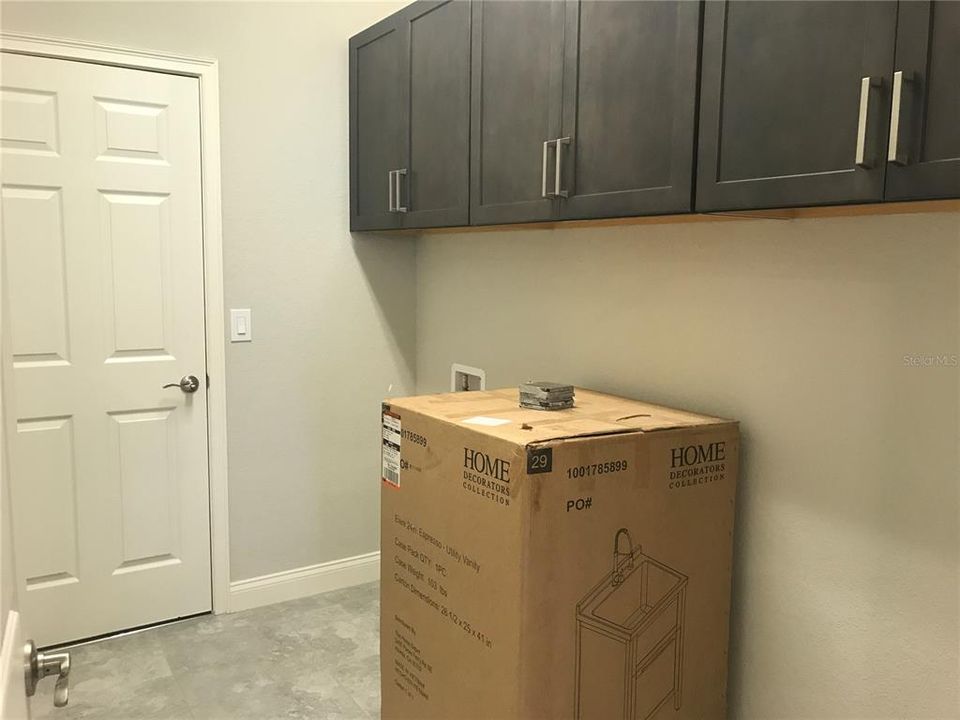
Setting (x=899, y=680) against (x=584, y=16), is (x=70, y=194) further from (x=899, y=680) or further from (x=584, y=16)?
(x=899, y=680)

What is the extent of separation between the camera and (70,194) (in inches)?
102

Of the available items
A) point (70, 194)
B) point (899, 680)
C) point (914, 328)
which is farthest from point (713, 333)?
point (70, 194)

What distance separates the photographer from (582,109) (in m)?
1.92

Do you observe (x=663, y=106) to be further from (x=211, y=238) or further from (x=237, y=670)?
(x=237, y=670)

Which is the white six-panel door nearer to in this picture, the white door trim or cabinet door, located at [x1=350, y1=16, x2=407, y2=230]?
the white door trim

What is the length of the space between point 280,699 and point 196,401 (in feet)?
3.70

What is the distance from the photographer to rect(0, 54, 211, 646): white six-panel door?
2.56 m

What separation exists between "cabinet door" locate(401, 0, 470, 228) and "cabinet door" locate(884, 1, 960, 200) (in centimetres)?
130

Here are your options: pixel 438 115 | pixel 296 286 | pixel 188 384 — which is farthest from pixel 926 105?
pixel 188 384

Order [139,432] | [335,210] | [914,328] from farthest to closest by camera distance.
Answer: [335,210], [139,432], [914,328]

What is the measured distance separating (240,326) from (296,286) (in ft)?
0.90

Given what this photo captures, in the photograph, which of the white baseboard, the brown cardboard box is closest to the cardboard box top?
the brown cardboard box

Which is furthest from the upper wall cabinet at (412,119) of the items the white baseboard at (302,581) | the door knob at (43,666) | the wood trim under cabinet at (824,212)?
the door knob at (43,666)

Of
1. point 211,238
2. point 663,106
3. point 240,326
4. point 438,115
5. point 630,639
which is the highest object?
point 438,115
